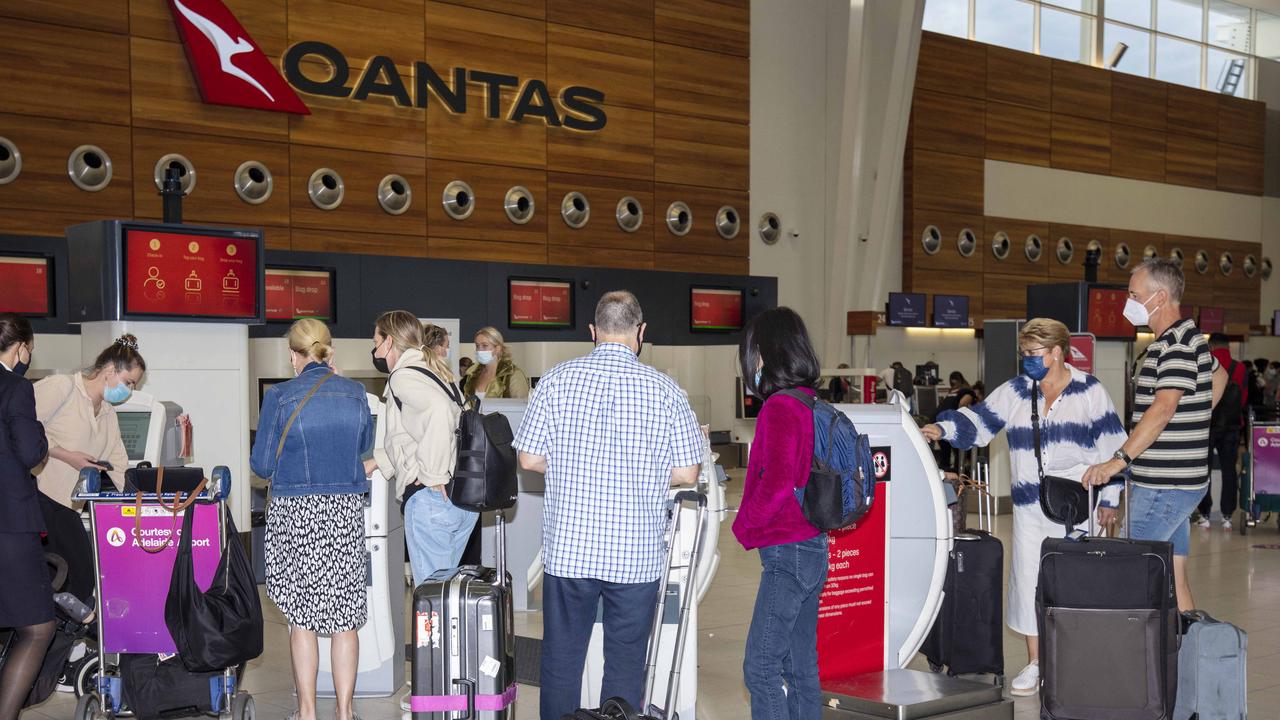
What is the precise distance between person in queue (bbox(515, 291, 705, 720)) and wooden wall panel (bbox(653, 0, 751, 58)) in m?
12.0

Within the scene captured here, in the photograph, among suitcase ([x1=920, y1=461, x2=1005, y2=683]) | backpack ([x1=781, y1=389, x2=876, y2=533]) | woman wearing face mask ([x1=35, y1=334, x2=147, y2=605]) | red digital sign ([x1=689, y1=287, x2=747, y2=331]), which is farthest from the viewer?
red digital sign ([x1=689, y1=287, x2=747, y2=331])

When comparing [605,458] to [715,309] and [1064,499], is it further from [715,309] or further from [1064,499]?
[715,309]

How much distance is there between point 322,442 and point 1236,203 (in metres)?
22.0

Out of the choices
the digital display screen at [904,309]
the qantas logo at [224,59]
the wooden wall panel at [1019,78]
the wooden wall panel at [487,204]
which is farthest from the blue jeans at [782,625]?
the wooden wall panel at [1019,78]

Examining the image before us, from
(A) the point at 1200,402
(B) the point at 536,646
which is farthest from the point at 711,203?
(A) the point at 1200,402

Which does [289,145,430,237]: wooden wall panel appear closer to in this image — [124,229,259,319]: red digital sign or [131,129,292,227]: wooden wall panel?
[131,129,292,227]: wooden wall panel

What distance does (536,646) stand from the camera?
577cm

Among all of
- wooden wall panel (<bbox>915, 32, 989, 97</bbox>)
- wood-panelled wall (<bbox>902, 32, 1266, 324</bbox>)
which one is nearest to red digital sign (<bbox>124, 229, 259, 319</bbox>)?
wood-panelled wall (<bbox>902, 32, 1266, 324</bbox>)

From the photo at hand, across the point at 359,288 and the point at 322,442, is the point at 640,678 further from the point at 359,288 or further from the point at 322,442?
the point at 359,288

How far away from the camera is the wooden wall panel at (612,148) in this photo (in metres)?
13.9

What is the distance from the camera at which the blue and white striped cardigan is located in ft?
15.1

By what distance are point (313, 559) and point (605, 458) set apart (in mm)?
1363

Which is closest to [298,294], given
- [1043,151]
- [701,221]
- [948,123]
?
[701,221]

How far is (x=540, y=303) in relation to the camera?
1368 cm
